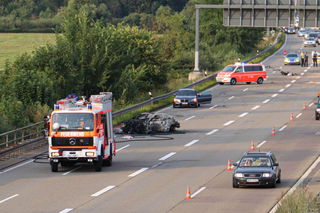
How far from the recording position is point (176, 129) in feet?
147

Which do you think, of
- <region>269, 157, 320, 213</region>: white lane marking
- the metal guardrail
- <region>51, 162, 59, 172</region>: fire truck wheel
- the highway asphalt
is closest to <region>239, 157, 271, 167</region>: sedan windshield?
the highway asphalt

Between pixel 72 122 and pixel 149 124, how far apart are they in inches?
505

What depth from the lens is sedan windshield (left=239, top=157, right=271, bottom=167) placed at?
2770 cm

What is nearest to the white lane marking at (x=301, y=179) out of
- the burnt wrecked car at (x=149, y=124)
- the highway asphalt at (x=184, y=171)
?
the highway asphalt at (x=184, y=171)

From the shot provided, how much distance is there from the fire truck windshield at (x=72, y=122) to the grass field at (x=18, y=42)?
7834cm

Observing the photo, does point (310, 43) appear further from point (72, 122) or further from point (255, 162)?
point (255, 162)

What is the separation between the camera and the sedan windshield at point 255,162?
27.7 metres

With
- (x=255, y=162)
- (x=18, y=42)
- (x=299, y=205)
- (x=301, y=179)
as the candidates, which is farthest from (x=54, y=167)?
(x=18, y=42)

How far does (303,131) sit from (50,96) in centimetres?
1684

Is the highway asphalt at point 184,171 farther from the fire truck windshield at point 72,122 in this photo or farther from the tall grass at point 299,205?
the tall grass at point 299,205

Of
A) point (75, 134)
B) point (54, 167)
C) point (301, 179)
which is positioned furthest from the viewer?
point (54, 167)

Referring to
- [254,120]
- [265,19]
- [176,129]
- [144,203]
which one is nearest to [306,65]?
[265,19]

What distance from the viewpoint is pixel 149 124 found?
4259 centimetres

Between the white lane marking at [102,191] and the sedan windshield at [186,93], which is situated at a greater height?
the sedan windshield at [186,93]
